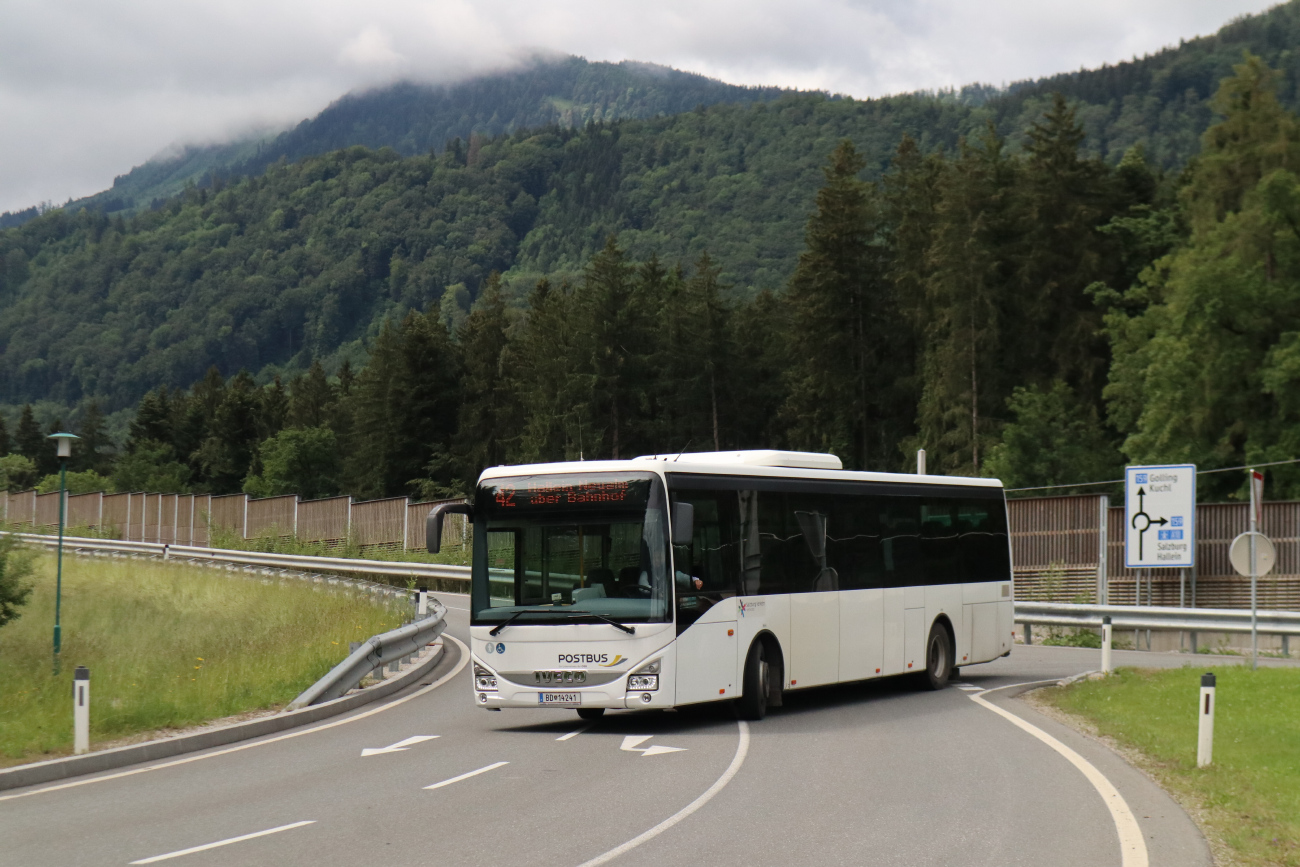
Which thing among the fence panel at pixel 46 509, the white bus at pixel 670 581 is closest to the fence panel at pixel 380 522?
the fence panel at pixel 46 509

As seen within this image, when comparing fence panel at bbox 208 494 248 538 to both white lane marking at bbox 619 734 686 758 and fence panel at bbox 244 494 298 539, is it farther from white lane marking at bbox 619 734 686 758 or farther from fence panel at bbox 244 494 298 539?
white lane marking at bbox 619 734 686 758

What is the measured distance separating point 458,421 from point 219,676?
89.2 meters

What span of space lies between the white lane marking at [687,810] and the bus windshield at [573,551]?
6.47ft

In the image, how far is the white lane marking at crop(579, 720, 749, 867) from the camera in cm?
889

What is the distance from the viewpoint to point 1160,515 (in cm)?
3080

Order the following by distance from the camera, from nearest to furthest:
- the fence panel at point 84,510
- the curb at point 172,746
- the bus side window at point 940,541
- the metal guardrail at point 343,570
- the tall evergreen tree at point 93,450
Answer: the curb at point 172,746
the metal guardrail at point 343,570
the bus side window at point 940,541
the fence panel at point 84,510
the tall evergreen tree at point 93,450

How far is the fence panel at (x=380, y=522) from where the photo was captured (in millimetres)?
55125

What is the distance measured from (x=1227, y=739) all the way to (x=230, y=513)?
5890 centimetres

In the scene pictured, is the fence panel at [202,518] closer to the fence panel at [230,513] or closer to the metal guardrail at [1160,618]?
the fence panel at [230,513]

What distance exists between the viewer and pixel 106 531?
74.7 metres

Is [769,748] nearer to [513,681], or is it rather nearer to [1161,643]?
[513,681]

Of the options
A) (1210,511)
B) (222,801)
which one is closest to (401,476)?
(1210,511)

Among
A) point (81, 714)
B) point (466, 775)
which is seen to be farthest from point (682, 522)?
point (81, 714)

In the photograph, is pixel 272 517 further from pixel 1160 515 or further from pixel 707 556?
pixel 707 556
